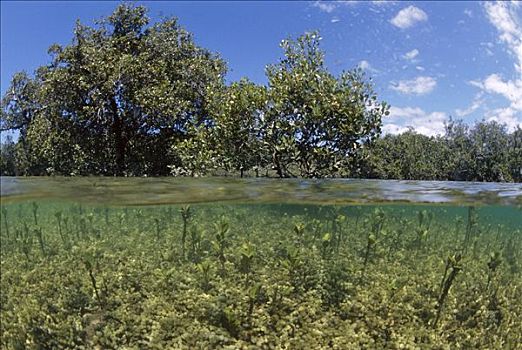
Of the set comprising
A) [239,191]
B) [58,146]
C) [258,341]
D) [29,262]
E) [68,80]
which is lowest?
[258,341]

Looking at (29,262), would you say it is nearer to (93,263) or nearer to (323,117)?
(93,263)

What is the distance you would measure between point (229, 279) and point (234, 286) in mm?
154

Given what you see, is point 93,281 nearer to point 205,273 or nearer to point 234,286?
point 205,273

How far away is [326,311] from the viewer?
25.5ft

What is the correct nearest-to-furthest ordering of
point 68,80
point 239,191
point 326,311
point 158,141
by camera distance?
point 326,311 < point 239,191 < point 68,80 < point 158,141

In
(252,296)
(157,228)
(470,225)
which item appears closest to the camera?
(252,296)

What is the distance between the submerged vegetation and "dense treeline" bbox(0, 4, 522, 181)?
19.3 ft

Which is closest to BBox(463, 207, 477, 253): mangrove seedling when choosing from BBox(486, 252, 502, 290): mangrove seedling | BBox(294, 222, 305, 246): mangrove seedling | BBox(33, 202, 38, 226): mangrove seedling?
BBox(486, 252, 502, 290): mangrove seedling

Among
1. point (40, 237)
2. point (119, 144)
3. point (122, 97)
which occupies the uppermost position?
point (122, 97)

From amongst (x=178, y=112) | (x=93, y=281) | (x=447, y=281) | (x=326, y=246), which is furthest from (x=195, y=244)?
(x=178, y=112)

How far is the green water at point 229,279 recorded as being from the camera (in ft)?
24.1

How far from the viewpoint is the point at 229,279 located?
7715 millimetres

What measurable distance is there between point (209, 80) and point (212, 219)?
42.6ft

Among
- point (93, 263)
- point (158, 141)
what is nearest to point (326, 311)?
point (93, 263)
